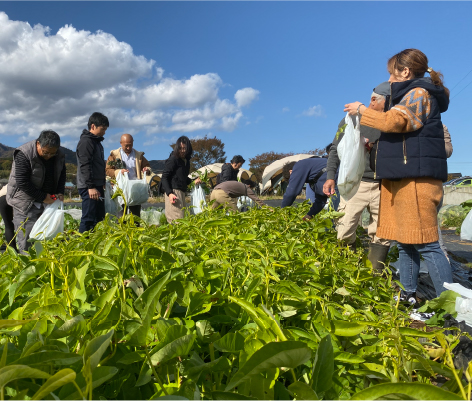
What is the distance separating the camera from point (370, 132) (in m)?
3.13

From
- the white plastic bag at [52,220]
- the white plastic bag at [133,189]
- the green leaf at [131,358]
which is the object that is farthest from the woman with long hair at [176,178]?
the green leaf at [131,358]

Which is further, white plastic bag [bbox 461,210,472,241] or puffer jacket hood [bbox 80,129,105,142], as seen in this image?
puffer jacket hood [bbox 80,129,105,142]

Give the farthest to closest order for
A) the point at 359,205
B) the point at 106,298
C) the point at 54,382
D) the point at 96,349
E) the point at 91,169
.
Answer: the point at 91,169 → the point at 359,205 → the point at 106,298 → the point at 96,349 → the point at 54,382

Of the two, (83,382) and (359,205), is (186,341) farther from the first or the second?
(359,205)

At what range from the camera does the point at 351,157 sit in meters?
3.00

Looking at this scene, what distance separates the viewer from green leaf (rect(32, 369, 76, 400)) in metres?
0.48

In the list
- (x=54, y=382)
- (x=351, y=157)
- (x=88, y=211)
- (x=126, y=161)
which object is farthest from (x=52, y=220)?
(x=54, y=382)

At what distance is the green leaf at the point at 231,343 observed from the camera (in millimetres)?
751

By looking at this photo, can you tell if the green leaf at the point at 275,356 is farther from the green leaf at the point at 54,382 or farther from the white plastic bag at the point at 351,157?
the white plastic bag at the point at 351,157

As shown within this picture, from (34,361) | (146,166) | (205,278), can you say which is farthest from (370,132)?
(146,166)

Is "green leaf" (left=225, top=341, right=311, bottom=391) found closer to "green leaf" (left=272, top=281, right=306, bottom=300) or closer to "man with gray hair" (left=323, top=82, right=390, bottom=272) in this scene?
"green leaf" (left=272, top=281, right=306, bottom=300)

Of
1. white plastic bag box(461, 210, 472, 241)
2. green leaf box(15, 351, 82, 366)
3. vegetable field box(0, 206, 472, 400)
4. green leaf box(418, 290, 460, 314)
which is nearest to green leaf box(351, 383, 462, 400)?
vegetable field box(0, 206, 472, 400)

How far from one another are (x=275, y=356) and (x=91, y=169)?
4412 millimetres

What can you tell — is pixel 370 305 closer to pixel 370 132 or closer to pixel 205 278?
pixel 205 278
